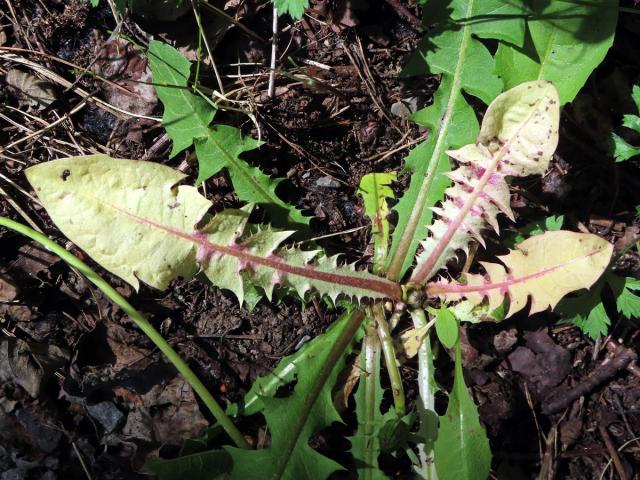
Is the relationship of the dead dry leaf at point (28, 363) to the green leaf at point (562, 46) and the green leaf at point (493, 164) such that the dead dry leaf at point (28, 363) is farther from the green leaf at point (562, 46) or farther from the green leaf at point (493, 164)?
the green leaf at point (562, 46)

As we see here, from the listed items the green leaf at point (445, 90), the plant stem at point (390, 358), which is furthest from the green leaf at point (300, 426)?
the green leaf at point (445, 90)

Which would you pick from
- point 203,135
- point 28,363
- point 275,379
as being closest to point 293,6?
point 203,135

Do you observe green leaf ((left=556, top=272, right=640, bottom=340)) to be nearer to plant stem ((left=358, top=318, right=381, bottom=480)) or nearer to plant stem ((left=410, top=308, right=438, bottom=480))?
plant stem ((left=410, top=308, right=438, bottom=480))

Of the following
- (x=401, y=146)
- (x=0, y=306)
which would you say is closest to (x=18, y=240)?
(x=0, y=306)

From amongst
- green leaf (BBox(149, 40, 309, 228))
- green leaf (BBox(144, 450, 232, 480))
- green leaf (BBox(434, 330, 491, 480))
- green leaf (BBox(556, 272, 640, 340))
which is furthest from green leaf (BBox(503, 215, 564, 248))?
green leaf (BBox(144, 450, 232, 480))

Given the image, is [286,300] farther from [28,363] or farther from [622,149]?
[622,149]

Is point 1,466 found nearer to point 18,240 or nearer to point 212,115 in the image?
point 18,240
